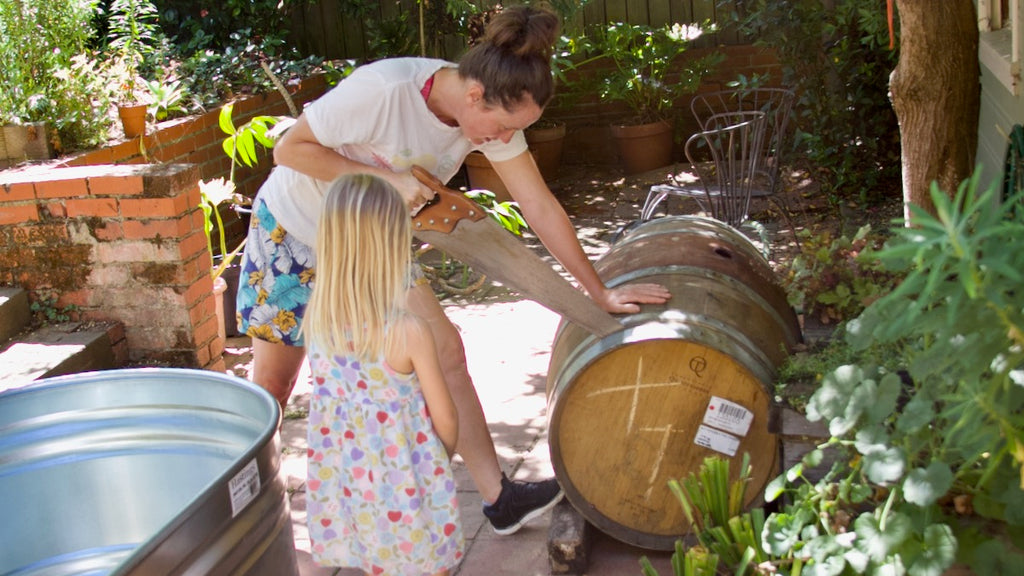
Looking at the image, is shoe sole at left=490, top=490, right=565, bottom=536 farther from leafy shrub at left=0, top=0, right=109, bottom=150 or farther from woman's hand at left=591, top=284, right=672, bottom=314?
leafy shrub at left=0, top=0, right=109, bottom=150

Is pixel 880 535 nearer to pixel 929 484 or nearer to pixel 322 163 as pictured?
pixel 929 484

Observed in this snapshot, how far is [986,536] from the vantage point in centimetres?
193

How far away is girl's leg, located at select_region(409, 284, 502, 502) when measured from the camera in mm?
3045

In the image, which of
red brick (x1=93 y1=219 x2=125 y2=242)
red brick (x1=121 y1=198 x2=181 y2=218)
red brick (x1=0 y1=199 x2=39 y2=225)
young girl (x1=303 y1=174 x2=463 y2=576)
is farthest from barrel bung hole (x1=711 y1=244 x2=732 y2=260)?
red brick (x1=0 y1=199 x2=39 y2=225)

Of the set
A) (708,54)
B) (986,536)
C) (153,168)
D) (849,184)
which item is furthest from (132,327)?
(708,54)

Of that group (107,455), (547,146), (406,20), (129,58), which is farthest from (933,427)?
(406,20)

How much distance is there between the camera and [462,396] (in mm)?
3123

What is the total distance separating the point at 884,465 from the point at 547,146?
23.3 feet

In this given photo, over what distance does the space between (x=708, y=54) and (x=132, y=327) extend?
596 cm

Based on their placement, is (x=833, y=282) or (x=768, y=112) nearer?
(x=833, y=282)

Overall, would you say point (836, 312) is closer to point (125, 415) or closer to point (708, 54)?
point (125, 415)

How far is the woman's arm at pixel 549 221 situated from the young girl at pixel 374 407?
0.70 meters

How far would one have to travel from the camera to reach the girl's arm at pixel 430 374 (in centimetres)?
241

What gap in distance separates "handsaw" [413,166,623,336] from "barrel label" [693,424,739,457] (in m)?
0.36
